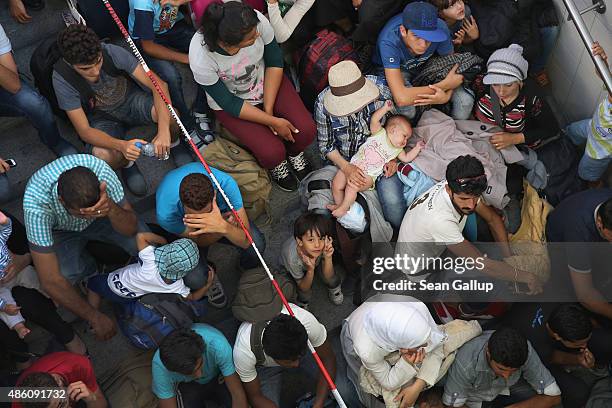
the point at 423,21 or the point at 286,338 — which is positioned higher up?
the point at 423,21

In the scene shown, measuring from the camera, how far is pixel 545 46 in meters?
4.45

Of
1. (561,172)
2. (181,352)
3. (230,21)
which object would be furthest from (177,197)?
(561,172)

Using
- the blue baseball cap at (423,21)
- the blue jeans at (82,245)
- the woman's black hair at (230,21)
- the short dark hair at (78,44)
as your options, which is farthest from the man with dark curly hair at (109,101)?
the blue baseball cap at (423,21)

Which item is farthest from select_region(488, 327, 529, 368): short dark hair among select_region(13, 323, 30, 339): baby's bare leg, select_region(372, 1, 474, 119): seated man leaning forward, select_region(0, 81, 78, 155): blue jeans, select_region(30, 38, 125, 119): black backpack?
select_region(0, 81, 78, 155): blue jeans

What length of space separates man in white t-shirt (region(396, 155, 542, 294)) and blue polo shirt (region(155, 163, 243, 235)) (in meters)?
0.96

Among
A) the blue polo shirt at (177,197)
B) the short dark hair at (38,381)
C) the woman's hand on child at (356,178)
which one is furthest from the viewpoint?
the woman's hand on child at (356,178)

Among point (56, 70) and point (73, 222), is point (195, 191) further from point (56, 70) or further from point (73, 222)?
point (56, 70)

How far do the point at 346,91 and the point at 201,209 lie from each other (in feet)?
3.88

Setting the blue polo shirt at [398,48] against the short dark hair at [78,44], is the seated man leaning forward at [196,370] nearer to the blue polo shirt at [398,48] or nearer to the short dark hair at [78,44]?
the short dark hair at [78,44]

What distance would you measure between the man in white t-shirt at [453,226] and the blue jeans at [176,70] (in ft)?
4.75

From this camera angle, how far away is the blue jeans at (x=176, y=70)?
407 cm

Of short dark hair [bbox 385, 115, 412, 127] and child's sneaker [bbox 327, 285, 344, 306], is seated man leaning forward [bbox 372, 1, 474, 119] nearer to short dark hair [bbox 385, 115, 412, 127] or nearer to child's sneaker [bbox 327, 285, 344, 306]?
short dark hair [bbox 385, 115, 412, 127]

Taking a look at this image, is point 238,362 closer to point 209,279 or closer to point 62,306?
point 209,279

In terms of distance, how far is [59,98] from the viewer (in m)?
3.71
